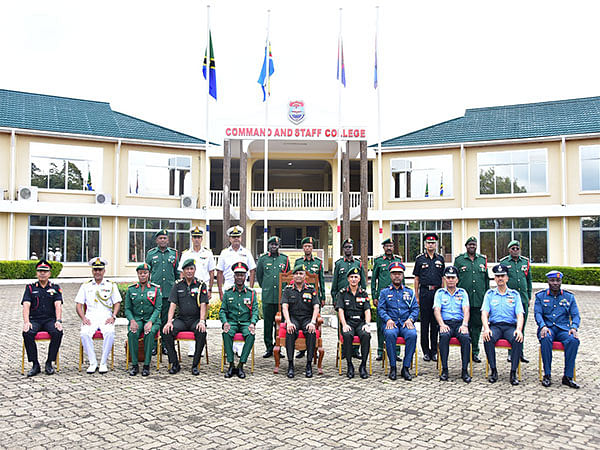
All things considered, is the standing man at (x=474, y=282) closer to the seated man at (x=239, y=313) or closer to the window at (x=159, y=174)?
the seated man at (x=239, y=313)

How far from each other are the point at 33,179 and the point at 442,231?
54.5 ft

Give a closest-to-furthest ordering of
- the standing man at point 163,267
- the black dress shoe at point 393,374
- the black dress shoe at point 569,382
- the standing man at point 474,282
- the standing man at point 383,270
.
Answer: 1. the black dress shoe at point 569,382
2. the black dress shoe at point 393,374
3. the standing man at point 474,282
4. the standing man at point 383,270
5. the standing man at point 163,267

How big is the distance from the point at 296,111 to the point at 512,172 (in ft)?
30.3

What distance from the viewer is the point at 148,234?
21.4 meters

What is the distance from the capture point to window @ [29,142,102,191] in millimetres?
19812

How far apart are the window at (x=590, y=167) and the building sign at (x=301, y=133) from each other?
347 inches

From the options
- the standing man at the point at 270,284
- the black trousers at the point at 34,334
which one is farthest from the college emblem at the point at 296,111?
the black trousers at the point at 34,334

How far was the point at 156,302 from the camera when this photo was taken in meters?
6.63

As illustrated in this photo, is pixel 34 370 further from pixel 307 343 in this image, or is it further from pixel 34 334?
pixel 307 343

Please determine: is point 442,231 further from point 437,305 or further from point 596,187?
point 437,305

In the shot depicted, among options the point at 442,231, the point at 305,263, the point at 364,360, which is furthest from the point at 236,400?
the point at 442,231

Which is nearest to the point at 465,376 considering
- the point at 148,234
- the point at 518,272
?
the point at 518,272

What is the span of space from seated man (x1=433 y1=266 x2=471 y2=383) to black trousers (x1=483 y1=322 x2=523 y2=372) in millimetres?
240

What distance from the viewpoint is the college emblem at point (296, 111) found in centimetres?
1802
